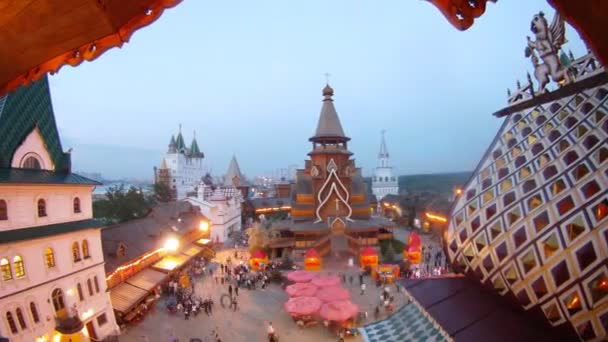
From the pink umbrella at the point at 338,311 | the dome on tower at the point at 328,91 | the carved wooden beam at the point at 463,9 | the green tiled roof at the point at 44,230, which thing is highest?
the dome on tower at the point at 328,91

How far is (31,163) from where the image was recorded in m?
13.7

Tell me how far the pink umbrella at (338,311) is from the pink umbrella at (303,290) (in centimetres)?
176

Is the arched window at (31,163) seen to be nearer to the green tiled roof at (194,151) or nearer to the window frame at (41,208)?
the window frame at (41,208)

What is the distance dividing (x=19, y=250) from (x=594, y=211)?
60.3ft

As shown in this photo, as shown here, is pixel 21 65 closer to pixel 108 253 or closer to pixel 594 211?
pixel 594 211

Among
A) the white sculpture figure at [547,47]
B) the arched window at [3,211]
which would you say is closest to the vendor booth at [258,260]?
the arched window at [3,211]

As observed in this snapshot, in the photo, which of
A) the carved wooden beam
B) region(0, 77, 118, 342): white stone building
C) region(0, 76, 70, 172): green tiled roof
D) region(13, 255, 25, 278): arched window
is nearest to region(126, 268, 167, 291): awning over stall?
region(0, 77, 118, 342): white stone building

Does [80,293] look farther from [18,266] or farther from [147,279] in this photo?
[147,279]

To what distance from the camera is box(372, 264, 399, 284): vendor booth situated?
2361 cm

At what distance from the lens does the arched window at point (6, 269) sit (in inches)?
456

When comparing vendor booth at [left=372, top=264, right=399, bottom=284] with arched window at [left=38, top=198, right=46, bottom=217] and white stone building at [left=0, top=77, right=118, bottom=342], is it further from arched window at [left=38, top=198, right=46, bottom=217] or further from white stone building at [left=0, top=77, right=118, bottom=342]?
arched window at [left=38, top=198, right=46, bottom=217]

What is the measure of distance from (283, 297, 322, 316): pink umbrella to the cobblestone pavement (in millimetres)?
1125

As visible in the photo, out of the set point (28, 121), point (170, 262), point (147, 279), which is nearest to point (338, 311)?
point (147, 279)

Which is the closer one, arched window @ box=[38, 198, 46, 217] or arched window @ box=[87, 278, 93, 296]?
arched window @ box=[38, 198, 46, 217]
